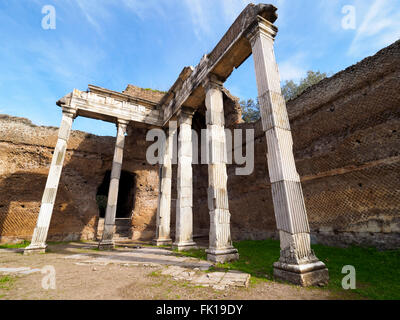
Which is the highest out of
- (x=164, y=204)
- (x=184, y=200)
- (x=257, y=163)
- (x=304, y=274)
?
(x=257, y=163)

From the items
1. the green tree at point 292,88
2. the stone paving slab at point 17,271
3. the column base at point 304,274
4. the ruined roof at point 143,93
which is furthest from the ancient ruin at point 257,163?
the green tree at point 292,88

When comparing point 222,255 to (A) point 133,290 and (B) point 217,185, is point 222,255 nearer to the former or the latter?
(B) point 217,185

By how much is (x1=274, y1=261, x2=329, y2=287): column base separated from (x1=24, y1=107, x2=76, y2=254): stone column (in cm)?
757

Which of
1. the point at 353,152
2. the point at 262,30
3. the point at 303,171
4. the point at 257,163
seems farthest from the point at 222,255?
the point at 257,163

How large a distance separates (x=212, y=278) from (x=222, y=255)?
1.41 m

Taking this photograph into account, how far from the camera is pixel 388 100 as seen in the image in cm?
551

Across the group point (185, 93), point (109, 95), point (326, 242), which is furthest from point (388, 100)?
point (109, 95)

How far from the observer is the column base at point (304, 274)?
9.86 ft

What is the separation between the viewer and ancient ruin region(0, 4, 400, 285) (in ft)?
13.6

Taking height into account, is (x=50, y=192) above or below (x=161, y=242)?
above

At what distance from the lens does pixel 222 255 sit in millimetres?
4812

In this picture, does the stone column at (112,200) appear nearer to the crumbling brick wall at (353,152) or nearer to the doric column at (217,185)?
the doric column at (217,185)
